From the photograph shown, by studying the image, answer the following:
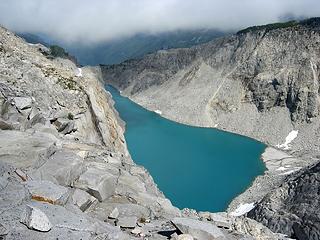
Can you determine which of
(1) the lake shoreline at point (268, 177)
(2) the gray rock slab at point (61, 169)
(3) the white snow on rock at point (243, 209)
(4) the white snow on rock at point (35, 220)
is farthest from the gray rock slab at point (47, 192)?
(1) the lake shoreline at point (268, 177)

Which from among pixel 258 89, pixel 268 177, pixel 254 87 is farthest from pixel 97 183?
pixel 254 87

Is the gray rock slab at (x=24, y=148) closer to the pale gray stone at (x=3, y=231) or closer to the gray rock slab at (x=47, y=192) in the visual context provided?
the gray rock slab at (x=47, y=192)

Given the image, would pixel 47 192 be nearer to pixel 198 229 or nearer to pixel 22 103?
pixel 198 229

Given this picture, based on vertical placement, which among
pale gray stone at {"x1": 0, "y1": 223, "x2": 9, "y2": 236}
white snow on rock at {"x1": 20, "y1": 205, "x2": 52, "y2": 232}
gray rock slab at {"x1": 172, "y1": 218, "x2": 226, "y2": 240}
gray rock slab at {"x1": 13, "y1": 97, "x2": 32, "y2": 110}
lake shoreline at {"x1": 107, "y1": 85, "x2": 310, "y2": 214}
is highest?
lake shoreline at {"x1": 107, "y1": 85, "x2": 310, "y2": 214}

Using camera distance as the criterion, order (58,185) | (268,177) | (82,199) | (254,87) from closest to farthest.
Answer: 1. (58,185)
2. (82,199)
3. (268,177)
4. (254,87)

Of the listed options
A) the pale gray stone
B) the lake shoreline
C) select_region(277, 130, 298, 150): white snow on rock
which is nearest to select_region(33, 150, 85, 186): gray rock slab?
the pale gray stone

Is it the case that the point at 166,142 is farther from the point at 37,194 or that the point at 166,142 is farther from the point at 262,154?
the point at 37,194

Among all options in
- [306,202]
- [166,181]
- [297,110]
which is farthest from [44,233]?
[297,110]

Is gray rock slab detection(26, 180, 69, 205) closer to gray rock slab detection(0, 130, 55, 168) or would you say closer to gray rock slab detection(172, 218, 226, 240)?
gray rock slab detection(0, 130, 55, 168)
